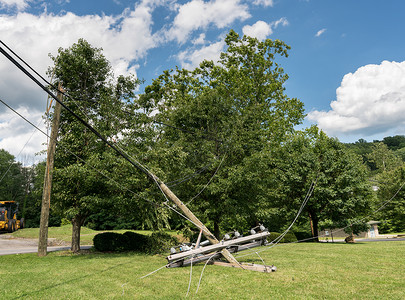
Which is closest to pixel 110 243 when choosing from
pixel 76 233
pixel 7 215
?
pixel 76 233

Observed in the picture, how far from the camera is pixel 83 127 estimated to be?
51.2 ft

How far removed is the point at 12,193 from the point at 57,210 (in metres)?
50.4

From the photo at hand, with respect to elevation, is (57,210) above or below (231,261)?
above

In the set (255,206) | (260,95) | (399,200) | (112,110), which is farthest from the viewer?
(399,200)

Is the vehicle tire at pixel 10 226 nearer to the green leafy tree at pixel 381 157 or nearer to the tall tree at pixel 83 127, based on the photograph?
the tall tree at pixel 83 127

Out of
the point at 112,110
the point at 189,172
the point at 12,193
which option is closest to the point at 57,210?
the point at 112,110

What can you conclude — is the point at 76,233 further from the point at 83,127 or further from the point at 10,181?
the point at 10,181

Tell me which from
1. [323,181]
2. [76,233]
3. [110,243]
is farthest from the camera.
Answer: [323,181]

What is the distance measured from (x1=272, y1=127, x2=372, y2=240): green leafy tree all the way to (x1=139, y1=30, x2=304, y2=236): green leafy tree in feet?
8.11

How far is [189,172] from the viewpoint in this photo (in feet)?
53.7

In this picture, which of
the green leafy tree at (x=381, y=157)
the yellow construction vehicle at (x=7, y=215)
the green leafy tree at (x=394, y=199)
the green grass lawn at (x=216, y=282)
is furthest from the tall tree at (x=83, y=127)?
the green leafy tree at (x=381, y=157)

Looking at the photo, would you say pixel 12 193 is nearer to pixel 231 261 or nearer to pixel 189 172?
pixel 189 172

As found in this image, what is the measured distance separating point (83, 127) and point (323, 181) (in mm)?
18504

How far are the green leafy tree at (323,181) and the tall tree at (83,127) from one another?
12.8 metres
